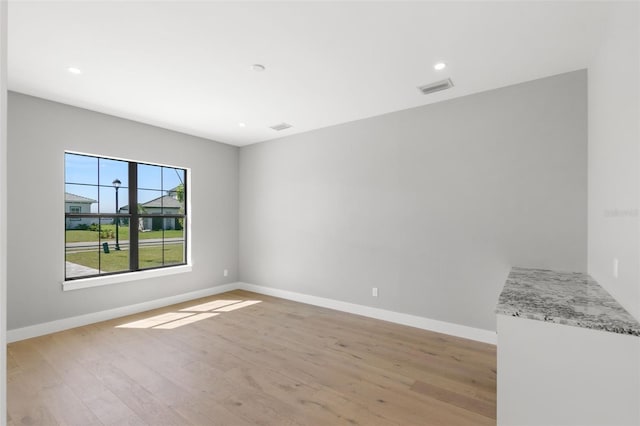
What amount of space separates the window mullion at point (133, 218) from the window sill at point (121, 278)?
0.15 meters

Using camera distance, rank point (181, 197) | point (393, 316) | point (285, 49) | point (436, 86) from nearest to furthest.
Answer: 1. point (285, 49)
2. point (436, 86)
3. point (393, 316)
4. point (181, 197)

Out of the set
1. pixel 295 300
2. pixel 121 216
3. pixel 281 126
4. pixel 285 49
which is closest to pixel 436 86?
pixel 285 49

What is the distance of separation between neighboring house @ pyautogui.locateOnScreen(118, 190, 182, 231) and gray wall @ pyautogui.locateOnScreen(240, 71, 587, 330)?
1657 millimetres

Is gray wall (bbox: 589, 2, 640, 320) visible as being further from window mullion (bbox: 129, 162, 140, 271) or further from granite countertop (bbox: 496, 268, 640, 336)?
window mullion (bbox: 129, 162, 140, 271)

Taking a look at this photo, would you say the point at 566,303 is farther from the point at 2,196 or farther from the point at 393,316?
the point at 2,196

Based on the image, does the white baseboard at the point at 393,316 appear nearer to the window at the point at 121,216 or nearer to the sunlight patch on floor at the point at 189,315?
the sunlight patch on floor at the point at 189,315

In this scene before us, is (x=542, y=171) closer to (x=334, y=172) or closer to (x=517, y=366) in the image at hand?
(x=517, y=366)

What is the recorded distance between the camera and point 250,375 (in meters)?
2.64

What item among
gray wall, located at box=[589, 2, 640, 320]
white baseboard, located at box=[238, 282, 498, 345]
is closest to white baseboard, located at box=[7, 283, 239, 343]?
white baseboard, located at box=[238, 282, 498, 345]

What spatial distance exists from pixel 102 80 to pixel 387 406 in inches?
159

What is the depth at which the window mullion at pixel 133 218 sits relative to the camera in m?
4.41

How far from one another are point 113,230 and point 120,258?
44 cm

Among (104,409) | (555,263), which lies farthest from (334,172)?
(104,409)

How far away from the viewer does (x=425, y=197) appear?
12.2ft
